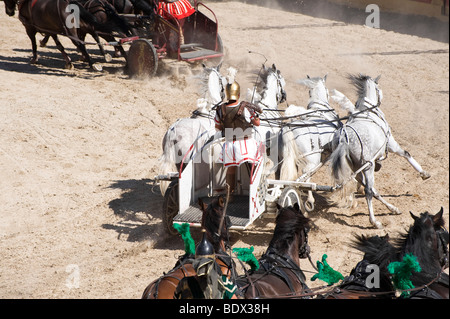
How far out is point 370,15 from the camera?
1762 cm

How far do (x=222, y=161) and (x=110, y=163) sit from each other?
3.48 m

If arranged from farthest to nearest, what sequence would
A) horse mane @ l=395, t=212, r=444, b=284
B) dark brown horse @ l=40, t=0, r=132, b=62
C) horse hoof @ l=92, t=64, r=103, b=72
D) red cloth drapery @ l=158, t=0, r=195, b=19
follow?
1. horse hoof @ l=92, t=64, r=103, b=72
2. dark brown horse @ l=40, t=0, r=132, b=62
3. red cloth drapery @ l=158, t=0, r=195, b=19
4. horse mane @ l=395, t=212, r=444, b=284

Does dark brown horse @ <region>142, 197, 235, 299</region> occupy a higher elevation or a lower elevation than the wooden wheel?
higher

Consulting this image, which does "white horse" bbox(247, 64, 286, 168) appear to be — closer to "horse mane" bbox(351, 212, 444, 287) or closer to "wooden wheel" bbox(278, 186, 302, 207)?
"wooden wheel" bbox(278, 186, 302, 207)

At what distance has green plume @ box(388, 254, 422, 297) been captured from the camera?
447 centimetres

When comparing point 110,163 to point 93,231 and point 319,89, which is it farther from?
point 319,89

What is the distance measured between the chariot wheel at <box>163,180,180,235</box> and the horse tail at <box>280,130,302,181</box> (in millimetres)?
1516

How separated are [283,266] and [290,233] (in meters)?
0.35

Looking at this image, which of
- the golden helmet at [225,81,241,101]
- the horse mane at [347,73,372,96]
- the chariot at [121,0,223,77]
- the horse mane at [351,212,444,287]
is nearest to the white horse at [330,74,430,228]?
the horse mane at [347,73,372,96]

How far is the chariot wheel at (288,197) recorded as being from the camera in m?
7.44

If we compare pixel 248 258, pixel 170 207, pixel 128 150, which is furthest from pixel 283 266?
pixel 128 150

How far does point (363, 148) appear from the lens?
316 inches

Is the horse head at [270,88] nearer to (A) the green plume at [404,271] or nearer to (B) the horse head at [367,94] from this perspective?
(B) the horse head at [367,94]
